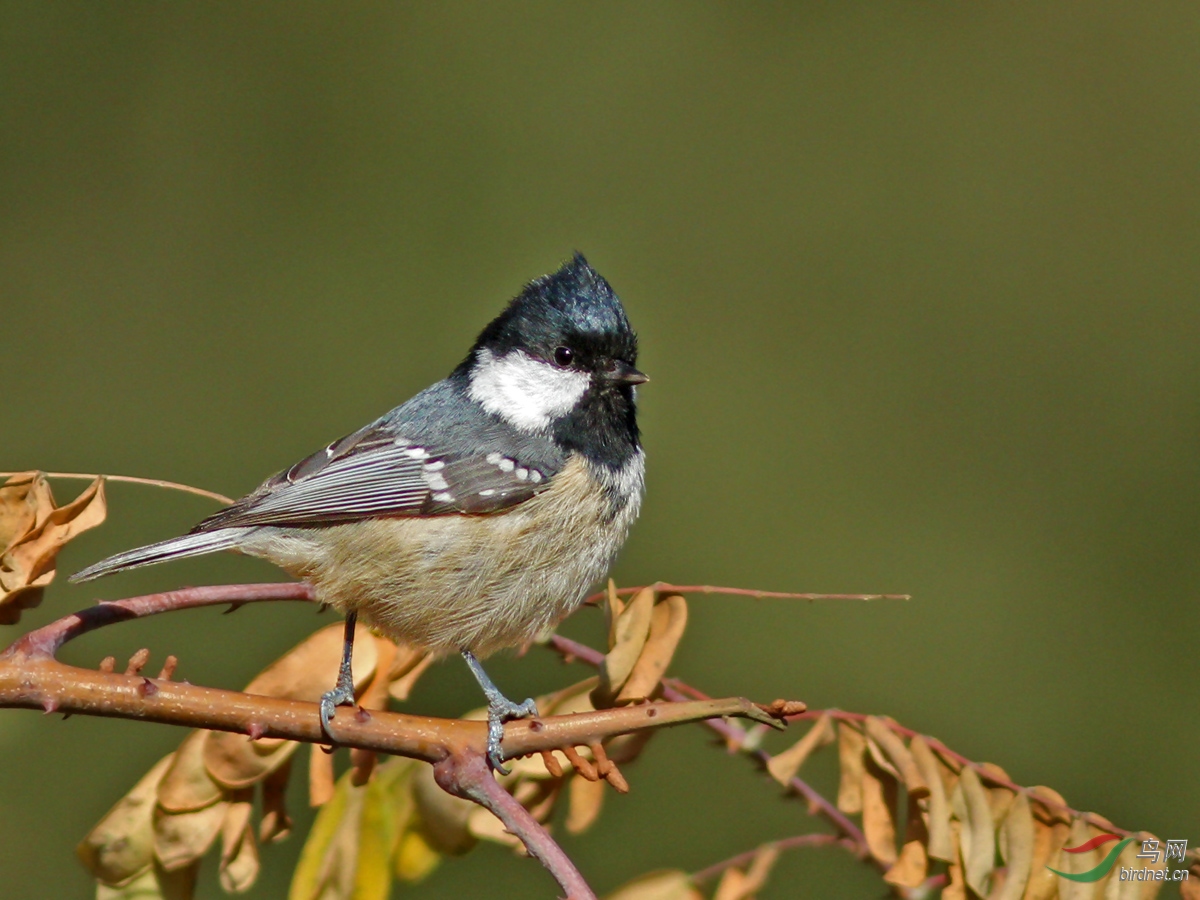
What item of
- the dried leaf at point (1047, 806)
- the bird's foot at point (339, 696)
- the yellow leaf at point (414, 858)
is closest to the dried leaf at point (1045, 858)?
the dried leaf at point (1047, 806)

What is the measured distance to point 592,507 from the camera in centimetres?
204

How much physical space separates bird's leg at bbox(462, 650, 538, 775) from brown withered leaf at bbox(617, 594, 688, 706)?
6.7 inches

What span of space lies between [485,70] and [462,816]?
4.02 meters

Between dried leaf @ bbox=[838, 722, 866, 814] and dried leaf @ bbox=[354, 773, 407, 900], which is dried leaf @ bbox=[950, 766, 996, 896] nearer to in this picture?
dried leaf @ bbox=[838, 722, 866, 814]

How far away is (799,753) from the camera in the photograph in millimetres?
1461

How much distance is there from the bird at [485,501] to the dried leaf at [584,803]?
0.14 m

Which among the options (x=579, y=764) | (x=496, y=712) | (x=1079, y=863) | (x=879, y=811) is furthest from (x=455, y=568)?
(x=1079, y=863)

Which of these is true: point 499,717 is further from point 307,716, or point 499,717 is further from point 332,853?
point 307,716

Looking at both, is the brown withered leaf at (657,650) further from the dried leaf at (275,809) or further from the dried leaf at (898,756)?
the dried leaf at (275,809)

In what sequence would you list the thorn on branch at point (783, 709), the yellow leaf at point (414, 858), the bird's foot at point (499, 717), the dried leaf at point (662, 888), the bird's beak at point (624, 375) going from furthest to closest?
the bird's beak at point (624, 375) < the yellow leaf at point (414, 858) < the dried leaf at point (662, 888) < the bird's foot at point (499, 717) < the thorn on branch at point (783, 709)

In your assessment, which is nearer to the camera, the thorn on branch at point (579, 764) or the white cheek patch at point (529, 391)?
the thorn on branch at point (579, 764)

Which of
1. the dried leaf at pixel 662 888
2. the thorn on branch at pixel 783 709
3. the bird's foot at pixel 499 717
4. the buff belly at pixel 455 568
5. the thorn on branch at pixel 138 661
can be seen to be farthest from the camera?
the buff belly at pixel 455 568

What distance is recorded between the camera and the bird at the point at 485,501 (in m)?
1.91

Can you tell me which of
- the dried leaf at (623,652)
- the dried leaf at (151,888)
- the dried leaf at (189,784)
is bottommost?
the dried leaf at (151,888)
